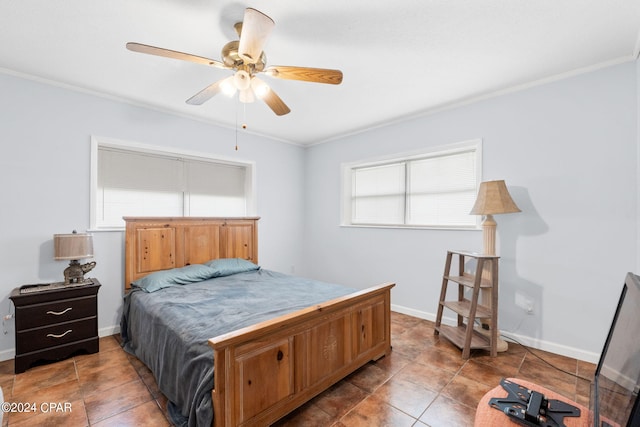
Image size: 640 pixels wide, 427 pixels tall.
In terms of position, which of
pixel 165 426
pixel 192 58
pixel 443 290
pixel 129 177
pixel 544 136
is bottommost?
pixel 165 426

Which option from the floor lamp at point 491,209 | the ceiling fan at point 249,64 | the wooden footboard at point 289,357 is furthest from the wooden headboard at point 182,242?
the floor lamp at point 491,209

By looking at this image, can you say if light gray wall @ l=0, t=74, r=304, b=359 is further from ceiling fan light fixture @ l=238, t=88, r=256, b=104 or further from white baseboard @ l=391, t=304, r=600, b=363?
white baseboard @ l=391, t=304, r=600, b=363

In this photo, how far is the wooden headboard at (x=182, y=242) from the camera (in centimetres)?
315

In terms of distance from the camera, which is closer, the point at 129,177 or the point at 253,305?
the point at 253,305

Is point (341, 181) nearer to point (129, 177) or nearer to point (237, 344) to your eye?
point (129, 177)

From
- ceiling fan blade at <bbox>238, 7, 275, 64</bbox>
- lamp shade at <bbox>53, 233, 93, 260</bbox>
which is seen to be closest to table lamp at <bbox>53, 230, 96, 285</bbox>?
lamp shade at <bbox>53, 233, 93, 260</bbox>

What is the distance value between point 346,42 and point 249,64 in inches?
28.8

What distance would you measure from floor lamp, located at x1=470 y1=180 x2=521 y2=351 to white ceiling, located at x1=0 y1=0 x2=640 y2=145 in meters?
1.01

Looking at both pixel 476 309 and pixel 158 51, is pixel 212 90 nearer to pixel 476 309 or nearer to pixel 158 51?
pixel 158 51

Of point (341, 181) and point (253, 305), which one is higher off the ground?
point (341, 181)

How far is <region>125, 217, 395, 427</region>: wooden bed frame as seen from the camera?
→ 5.03 feet

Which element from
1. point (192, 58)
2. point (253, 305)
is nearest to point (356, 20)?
point (192, 58)

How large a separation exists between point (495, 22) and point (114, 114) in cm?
356

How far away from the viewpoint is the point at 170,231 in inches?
134
